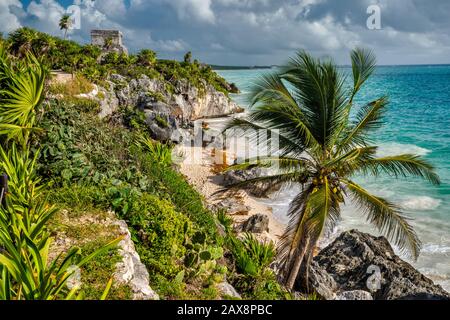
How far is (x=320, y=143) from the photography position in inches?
267

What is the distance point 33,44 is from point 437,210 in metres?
28.4

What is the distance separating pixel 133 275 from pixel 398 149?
27.4 metres

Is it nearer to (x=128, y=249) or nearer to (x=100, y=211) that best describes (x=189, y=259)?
(x=128, y=249)

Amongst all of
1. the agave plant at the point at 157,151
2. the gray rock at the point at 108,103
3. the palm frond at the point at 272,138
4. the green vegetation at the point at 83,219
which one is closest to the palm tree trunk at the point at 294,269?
the green vegetation at the point at 83,219

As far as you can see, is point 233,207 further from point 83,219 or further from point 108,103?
point 108,103

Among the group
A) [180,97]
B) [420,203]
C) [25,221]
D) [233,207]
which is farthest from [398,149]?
[25,221]

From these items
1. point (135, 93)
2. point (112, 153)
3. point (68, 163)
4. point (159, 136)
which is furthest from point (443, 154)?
point (68, 163)

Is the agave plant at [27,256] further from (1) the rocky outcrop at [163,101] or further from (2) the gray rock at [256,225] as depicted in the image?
(1) the rocky outcrop at [163,101]

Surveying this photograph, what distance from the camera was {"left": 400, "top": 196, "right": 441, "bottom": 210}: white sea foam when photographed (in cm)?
1523

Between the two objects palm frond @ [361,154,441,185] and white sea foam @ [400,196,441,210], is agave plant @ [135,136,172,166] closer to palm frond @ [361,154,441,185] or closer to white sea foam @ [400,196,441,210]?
palm frond @ [361,154,441,185]

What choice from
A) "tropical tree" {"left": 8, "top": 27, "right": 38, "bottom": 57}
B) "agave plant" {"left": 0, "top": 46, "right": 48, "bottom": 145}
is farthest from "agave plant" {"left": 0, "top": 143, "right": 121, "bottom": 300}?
"tropical tree" {"left": 8, "top": 27, "right": 38, "bottom": 57}

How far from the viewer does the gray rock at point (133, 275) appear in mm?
4003

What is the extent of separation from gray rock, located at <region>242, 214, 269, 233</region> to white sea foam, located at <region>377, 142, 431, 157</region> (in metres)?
17.5
